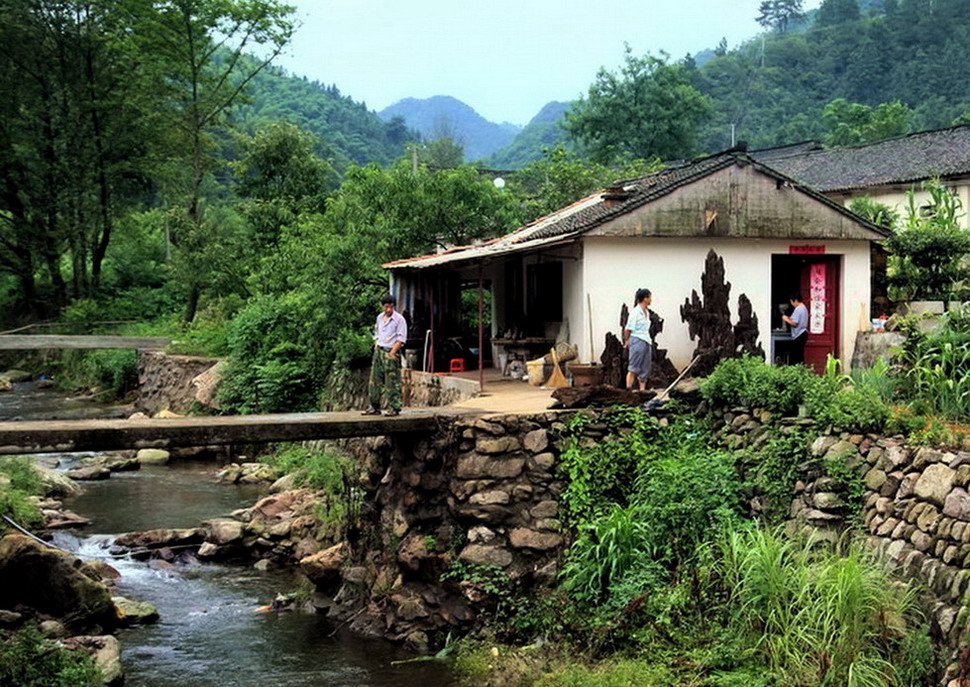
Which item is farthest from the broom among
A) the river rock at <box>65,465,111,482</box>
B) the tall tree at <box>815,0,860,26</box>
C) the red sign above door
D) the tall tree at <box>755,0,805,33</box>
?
the tall tree at <box>755,0,805,33</box>

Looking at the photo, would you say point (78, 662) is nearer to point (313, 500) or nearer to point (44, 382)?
point (313, 500)

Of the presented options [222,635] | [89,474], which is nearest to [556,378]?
[222,635]

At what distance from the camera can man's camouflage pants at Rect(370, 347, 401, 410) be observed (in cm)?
1395

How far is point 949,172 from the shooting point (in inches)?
1077

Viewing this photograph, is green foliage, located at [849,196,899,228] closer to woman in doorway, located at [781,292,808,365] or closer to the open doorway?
the open doorway

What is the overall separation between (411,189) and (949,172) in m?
15.0

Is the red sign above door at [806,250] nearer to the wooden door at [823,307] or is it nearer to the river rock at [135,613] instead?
the wooden door at [823,307]

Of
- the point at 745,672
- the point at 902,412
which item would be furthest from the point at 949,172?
the point at 745,672

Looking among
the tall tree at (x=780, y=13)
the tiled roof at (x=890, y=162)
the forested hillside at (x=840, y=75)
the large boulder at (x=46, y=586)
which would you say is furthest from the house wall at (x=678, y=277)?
the tall tree at (x=780, y=13)

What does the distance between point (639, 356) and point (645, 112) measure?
39565 mm

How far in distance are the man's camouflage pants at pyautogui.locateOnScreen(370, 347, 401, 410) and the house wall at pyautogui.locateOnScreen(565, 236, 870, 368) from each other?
13.7 ft

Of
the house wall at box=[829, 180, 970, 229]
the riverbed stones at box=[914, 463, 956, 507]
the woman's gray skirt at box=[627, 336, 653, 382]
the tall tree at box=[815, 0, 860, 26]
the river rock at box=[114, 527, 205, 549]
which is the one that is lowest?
the river rock at box=[114, 527, 205, 549]

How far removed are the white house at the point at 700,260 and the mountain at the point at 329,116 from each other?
161 feet

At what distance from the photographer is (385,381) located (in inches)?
551
